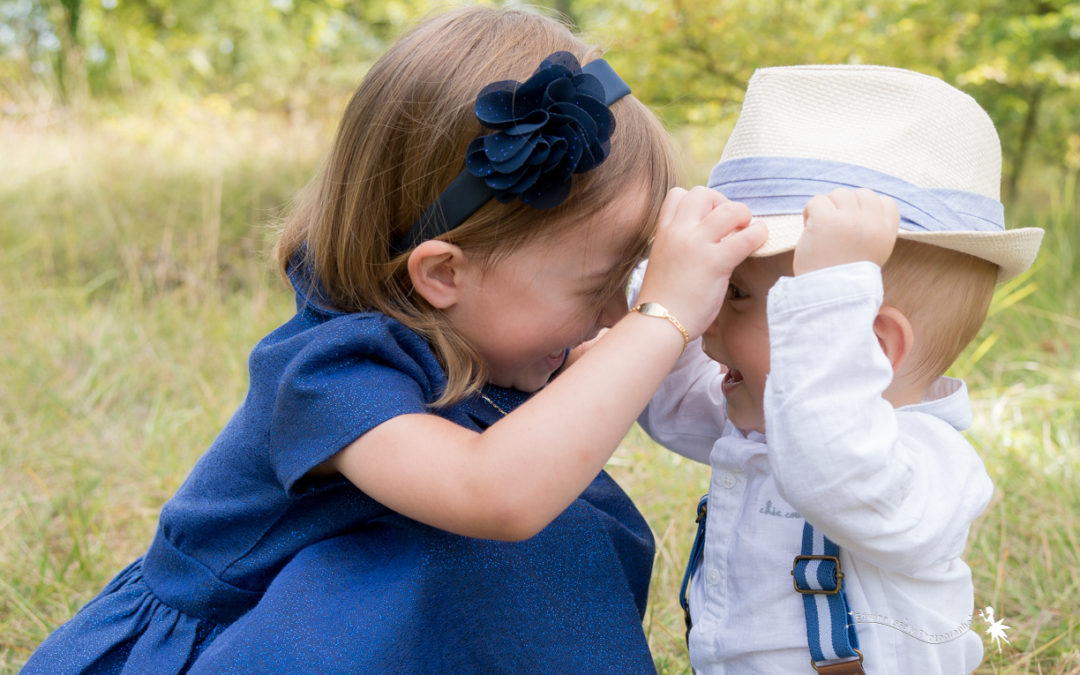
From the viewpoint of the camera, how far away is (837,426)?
1194mm

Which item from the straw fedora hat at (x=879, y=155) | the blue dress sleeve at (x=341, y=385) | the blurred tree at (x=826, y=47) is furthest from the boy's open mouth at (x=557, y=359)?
the blurred tree at (x=826, y=47)

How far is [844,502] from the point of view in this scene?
3.99 ft

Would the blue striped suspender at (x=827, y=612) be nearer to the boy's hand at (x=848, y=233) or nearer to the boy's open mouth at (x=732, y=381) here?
the boy's open mouth at (x=732, y=381)

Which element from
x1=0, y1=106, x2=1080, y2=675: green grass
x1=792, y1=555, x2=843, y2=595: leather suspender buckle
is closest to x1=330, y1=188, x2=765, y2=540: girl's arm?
x1=792, y1=555, x2=843, y2=595: leather suspender buckle

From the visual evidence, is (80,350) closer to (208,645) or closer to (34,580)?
(34,580)

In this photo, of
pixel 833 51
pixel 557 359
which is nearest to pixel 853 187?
pixel 557 359

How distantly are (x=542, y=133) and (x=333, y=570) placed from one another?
2.48 ft

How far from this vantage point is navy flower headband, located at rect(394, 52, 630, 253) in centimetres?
137

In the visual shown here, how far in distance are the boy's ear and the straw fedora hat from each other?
4.7 inches

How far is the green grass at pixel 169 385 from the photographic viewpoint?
2256 mm

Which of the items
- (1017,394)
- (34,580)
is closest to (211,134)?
(34,580)

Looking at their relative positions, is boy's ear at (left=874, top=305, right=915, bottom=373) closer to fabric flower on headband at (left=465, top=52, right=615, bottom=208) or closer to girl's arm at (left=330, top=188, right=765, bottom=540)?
girl's arm at (left=330, top=188, right=765, bottom=540)

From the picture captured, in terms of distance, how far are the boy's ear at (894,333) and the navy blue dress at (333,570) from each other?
2.05ft

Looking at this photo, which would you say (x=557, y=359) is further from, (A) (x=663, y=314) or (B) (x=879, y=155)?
(B) (x=879, y=155)
